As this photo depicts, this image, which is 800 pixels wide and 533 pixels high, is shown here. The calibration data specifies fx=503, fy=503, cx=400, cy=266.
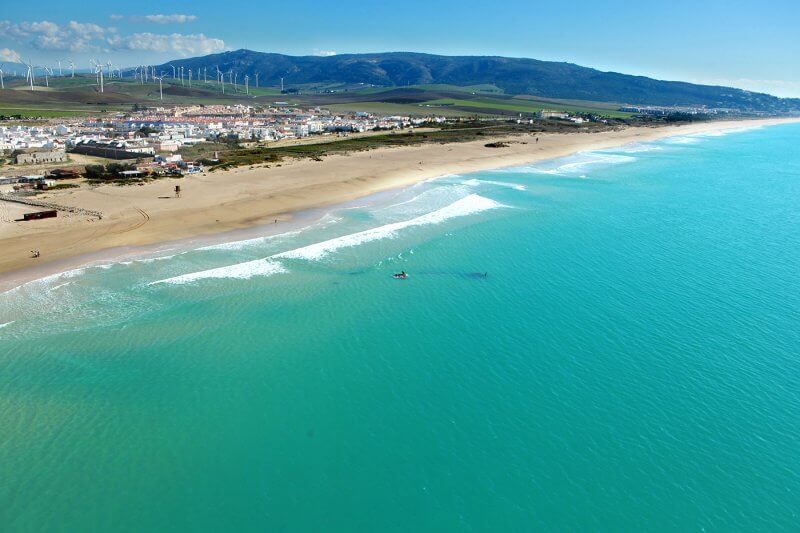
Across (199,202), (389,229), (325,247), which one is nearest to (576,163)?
(389,229)

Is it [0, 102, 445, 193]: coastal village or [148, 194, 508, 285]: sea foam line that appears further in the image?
[0, 102, 445, 193]: coastal village

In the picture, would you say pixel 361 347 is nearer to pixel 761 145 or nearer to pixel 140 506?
pixel 140 506

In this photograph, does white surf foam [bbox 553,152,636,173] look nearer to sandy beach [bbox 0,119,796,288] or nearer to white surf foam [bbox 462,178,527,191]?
sandy beach [bbox 0,119,796,288]

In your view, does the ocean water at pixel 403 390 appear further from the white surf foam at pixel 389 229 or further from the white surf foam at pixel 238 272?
the white surf foam at pixel 389 229

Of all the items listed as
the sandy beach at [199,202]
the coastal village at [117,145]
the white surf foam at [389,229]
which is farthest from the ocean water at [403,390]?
the coastal village at [117,145]

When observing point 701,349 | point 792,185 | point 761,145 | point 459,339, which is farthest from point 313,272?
point 761,145

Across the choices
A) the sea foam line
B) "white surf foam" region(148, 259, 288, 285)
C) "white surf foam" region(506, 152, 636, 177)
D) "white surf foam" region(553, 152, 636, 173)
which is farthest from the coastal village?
"white surf foam" region(553, 152, 636, 173)
